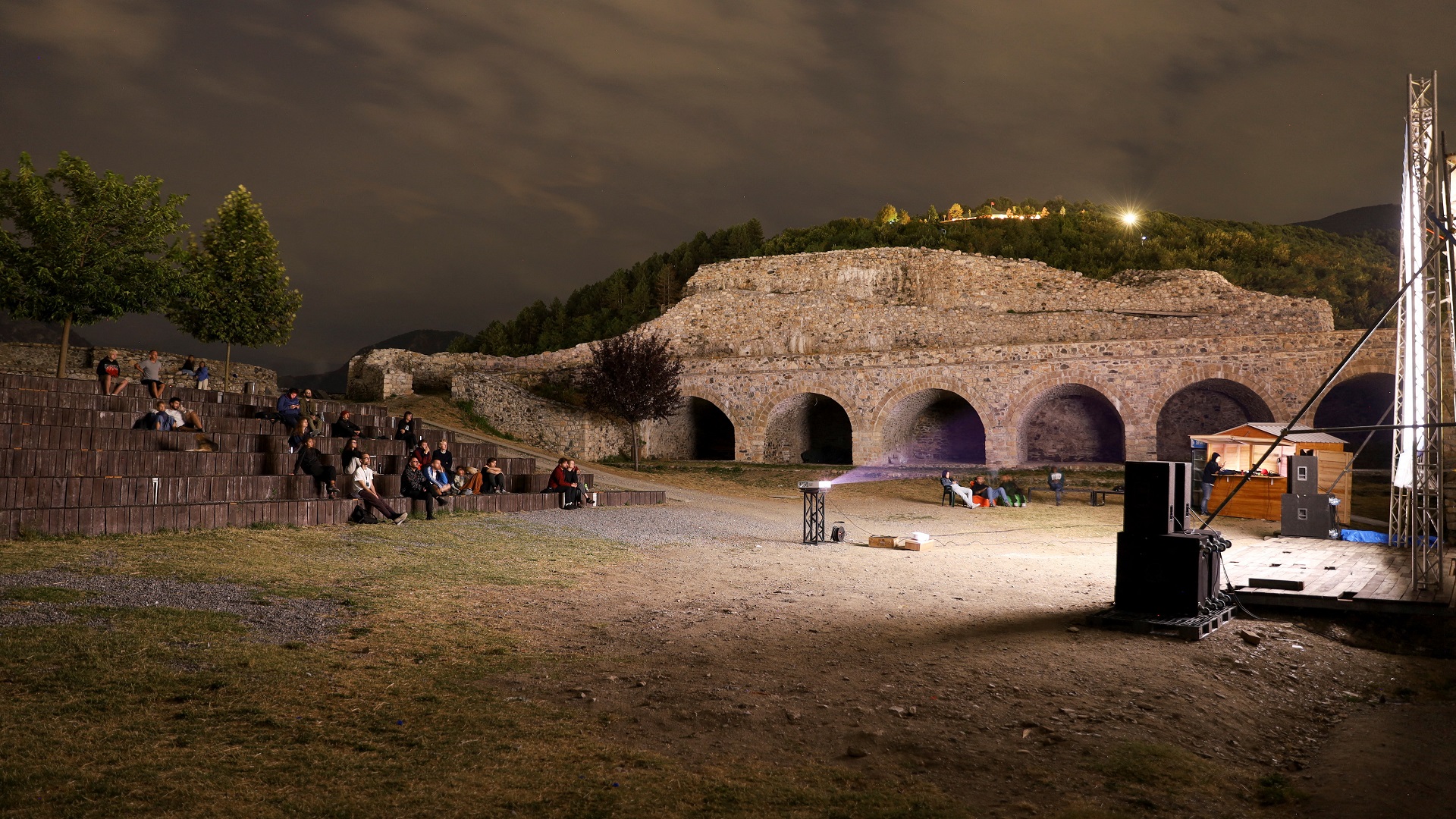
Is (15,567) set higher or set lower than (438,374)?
lower

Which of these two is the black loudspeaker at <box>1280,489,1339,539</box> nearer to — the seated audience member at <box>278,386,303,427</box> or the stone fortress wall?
the stone fortress wall

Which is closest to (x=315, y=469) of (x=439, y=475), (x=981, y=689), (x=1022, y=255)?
(x=439, y=475)

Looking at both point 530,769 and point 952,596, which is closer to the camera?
point 530,769

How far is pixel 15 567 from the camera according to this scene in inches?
228

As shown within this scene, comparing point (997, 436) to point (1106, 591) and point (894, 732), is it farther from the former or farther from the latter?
point (894, 732)

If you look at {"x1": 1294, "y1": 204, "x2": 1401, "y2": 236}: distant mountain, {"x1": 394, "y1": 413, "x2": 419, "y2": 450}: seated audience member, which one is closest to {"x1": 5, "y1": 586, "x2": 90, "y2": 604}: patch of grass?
{"x1": 394, "y1": 413, "x2": 419, "y2": 450}: seated audience member

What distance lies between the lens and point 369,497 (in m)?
9.76

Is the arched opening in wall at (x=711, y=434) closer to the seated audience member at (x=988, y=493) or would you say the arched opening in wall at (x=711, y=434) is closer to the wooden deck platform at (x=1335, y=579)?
the seated audience member at (x=988, y=493)

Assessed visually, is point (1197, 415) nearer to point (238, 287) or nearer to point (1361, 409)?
point (1361, 409)

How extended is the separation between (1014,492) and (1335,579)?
9.46 meters

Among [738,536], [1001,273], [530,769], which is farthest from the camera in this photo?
[1001,273]

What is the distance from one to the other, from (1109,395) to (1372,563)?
1277 centimetres

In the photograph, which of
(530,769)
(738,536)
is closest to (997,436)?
(738,536)

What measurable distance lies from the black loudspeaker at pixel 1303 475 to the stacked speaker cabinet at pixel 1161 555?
20.8 ft
